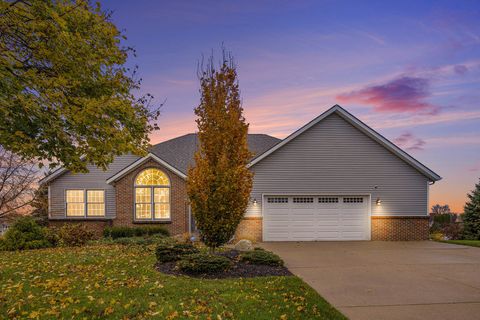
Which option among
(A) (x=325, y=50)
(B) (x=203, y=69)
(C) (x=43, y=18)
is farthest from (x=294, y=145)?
(C) (x=43, y=18)

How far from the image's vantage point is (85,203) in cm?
2191

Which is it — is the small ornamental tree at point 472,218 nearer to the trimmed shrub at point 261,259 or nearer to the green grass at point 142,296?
the trimmed shrub at point 261,259

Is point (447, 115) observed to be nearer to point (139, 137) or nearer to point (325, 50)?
point (325, 50)

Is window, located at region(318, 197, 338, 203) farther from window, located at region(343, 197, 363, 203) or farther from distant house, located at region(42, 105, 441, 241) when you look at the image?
window, located at region(343, 197, 363, 203)

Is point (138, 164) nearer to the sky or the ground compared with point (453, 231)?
nearer to the sky

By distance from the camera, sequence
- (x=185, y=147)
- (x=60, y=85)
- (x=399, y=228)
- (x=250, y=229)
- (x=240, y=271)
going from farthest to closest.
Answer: (x=185, y=147) < (x=399, y=228) < (x=250, y=229) < (x=240, y=271) < (x=60, y=85)

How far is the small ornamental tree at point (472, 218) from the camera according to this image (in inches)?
849

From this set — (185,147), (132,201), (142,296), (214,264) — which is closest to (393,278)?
(214,264)

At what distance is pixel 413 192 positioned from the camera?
1858 cm

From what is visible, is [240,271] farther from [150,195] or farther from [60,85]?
[150,195]

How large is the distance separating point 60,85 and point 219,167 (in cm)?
459

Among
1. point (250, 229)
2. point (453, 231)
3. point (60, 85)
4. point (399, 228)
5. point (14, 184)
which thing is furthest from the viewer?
point (453, 231)

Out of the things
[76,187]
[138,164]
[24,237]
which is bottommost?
[24,237]

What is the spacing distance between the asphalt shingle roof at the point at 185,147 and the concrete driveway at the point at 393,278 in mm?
10707
